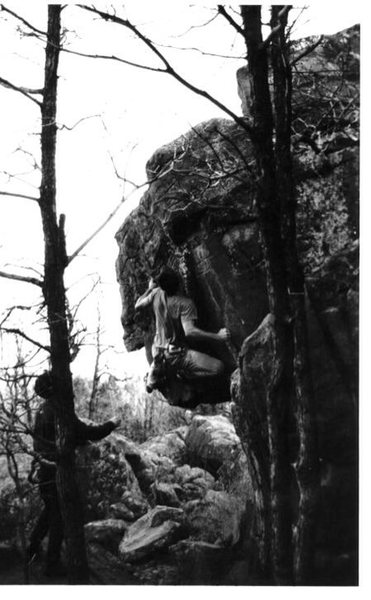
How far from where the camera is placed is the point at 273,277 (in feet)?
17.9

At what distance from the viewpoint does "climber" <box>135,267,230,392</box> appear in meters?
6.56

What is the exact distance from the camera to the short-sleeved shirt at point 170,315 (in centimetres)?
655

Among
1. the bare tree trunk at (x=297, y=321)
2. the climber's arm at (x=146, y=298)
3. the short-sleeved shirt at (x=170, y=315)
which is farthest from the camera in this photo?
the climber's arm at (x=146, y=298)

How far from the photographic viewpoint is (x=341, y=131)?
5.62m

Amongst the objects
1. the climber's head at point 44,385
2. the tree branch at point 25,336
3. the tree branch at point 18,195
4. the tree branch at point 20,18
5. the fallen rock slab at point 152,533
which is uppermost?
the tree branch at point 20,18

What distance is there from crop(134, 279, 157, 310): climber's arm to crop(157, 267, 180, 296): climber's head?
0.47ft

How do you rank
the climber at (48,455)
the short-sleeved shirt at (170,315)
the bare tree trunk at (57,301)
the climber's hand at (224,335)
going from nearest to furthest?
the climber at (48,455)
the bare tree trunk at (57,301)
the climber's hand at (224,335)
the short-sleeved shirt at (170,315)

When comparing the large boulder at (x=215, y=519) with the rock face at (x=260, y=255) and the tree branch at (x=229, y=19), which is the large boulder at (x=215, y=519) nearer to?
the rock face at (x=260, y=255)

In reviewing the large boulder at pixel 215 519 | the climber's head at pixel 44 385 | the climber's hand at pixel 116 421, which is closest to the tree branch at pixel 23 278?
the climber's head at pixel 44 385

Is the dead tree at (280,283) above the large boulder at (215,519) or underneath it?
above

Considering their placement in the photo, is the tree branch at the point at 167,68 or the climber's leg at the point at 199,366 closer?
the tree branch at the point at 167,68

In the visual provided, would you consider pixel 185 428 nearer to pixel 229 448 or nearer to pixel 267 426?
pixel 229 448

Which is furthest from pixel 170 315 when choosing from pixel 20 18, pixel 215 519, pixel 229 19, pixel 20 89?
pixel 20 18

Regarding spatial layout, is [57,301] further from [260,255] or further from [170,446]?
[170,446]
